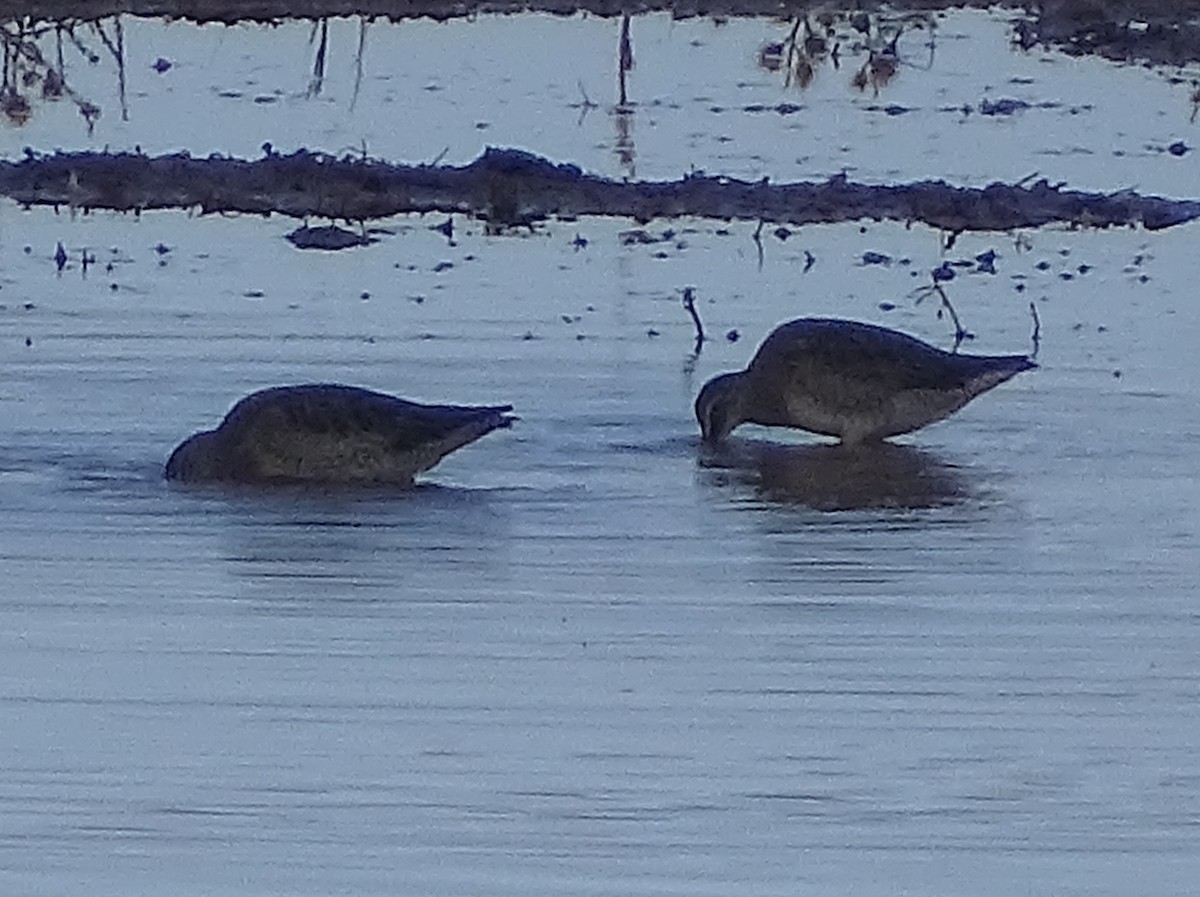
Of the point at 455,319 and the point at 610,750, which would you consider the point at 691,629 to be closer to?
the point at 610,750

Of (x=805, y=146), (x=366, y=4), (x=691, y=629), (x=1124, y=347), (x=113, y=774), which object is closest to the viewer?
(x=113, y=774)

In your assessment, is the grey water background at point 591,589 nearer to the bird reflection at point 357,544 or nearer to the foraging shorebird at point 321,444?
the bird reflection at point 357,544

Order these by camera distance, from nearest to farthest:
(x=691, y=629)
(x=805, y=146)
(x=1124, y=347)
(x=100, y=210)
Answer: (x=691, y=629) → (x=1124, y=347) → (x=100, y=210) → (x=805, y=146)

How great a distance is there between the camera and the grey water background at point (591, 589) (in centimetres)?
680

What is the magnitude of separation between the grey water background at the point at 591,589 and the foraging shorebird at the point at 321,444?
0.12 m

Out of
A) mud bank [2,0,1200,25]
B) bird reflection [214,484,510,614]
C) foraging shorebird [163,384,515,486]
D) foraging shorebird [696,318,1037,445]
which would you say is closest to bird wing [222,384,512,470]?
foraging shorebird [163,384,515,486]

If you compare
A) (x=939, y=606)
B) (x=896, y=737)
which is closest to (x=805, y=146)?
(x=939, y=606)

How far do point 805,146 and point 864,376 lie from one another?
6.96 metres

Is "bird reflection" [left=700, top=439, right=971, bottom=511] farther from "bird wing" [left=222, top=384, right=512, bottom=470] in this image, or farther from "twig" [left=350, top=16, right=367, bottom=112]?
"twig" [left=350, top=16, right=367, bottom=112]

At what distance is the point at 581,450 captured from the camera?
1052 cm

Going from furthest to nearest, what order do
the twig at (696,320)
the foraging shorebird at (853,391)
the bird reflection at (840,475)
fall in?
the twig at (696,320) → the foraging shorebird at (853,391) → the bird reflection at (840,475)

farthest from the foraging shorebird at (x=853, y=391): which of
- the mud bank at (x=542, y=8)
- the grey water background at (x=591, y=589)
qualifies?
the mud bank at (x=542, y=8)

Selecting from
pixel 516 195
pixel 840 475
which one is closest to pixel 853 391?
pixel 840 475

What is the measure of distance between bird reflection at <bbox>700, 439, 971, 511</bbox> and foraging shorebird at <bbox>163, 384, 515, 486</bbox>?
0.72m
